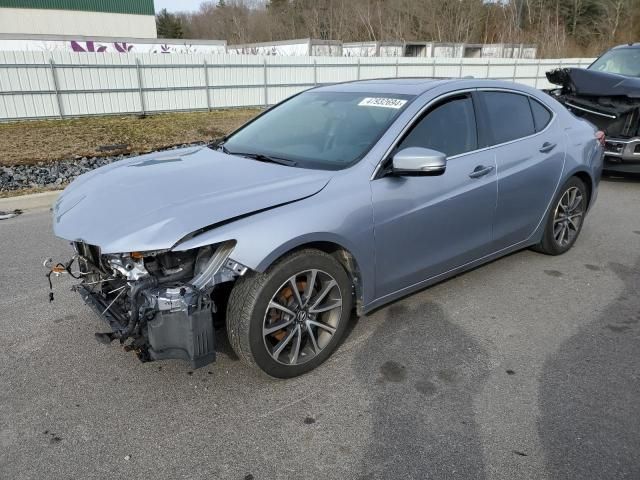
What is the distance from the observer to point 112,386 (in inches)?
117

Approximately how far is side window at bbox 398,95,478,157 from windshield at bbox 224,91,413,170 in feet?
0.63

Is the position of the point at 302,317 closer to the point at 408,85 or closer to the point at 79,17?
the point at 408,85

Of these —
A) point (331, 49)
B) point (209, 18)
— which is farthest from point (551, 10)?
point (209, 18)

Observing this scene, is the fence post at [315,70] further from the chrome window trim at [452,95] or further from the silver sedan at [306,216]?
the silver sedan at [306,216]

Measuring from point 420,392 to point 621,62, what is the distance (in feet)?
28.9

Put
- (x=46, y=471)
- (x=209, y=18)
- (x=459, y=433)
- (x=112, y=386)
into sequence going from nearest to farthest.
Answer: (x=46, y=471), (x=459, y=433), (x=112, y=386), (x=209, y=18)

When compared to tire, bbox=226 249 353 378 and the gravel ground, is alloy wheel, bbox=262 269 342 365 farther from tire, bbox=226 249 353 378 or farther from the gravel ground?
the gravel ground

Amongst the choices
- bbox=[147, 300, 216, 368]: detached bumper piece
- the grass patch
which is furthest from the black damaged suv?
the grass patch

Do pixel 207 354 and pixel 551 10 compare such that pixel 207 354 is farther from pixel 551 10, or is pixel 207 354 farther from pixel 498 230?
pixel 551 10

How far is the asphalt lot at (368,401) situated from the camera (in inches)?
94.1

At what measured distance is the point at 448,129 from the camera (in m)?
3.68

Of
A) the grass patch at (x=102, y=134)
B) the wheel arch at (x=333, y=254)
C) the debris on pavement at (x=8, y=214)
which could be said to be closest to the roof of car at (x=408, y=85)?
the wheel arch at (x=333, y=254)

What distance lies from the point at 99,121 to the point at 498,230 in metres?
14.8

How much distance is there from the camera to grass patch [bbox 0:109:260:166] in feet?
35.8
